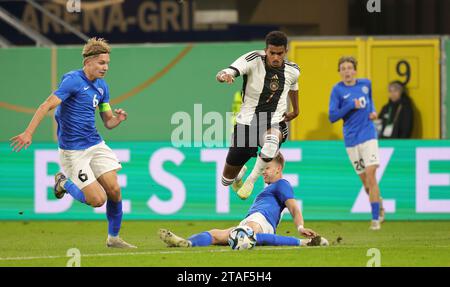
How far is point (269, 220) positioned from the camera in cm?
1062

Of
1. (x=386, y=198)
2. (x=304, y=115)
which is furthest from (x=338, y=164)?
(x=304, y=115)

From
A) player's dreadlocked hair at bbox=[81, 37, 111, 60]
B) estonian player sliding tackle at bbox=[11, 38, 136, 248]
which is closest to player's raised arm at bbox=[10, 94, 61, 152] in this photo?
estonian player sliding tackle at bbox=[11, 38, 136, 248]

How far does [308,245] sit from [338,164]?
176 inches

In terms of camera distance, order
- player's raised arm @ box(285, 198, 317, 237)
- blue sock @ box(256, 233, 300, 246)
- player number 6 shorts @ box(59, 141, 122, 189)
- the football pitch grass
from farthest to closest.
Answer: player number 6 shorts @ box(59, 141, 122, 189) < blue sock @ box(256, 233, 300, 246) < player's raised arm @ box(285, 198, 317, 237) < the football pitch grass

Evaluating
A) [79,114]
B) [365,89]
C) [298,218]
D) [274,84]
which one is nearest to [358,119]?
[365,89]

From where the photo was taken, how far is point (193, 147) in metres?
15.1

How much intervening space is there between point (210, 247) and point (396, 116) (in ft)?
20.1

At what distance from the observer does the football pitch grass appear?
31.4 feet

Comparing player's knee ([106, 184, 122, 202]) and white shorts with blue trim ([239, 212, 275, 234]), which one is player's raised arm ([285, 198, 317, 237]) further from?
player's knee ([106, 184, 122, 202])

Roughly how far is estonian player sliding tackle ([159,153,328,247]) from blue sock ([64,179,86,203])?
4.28 feet

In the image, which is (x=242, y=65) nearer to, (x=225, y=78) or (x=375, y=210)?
(x=225, y=78)

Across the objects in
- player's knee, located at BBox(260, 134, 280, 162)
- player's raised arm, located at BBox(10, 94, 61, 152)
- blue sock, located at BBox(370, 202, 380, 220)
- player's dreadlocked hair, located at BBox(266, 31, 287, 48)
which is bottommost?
blue sock, located at BBox(370, 202, 380, 220)
